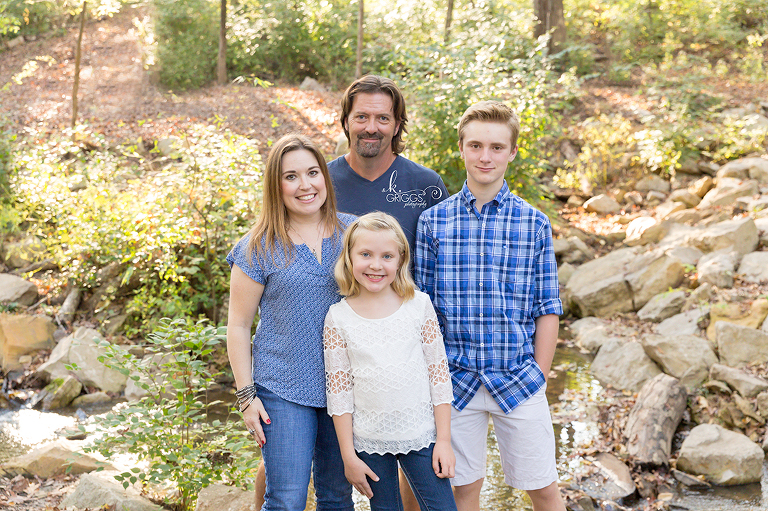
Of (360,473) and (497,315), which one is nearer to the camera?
(360,473)

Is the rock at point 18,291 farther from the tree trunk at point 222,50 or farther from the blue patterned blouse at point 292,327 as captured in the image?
the tree trunk at point 222,50

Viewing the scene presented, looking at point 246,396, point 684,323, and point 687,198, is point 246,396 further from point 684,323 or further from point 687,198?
point 687,198

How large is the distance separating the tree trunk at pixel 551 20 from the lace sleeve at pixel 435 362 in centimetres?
1232

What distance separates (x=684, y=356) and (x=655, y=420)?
1.07m

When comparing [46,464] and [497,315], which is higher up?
[497,315]

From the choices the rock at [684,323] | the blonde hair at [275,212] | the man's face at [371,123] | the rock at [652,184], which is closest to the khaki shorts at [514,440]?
the blonde hair at [275,212]

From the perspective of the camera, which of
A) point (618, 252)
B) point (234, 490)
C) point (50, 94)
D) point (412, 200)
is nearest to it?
point (412, 200)

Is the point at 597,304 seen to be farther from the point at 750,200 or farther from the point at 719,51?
the point at 719,51

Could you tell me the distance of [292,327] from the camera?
2264mm

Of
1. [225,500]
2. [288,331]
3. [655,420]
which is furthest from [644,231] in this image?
[288,331]

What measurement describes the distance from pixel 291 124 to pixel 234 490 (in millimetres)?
9532

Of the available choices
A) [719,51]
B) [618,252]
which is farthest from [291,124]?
[719,51]

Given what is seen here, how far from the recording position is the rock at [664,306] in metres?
6.60

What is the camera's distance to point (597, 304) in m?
7.23
